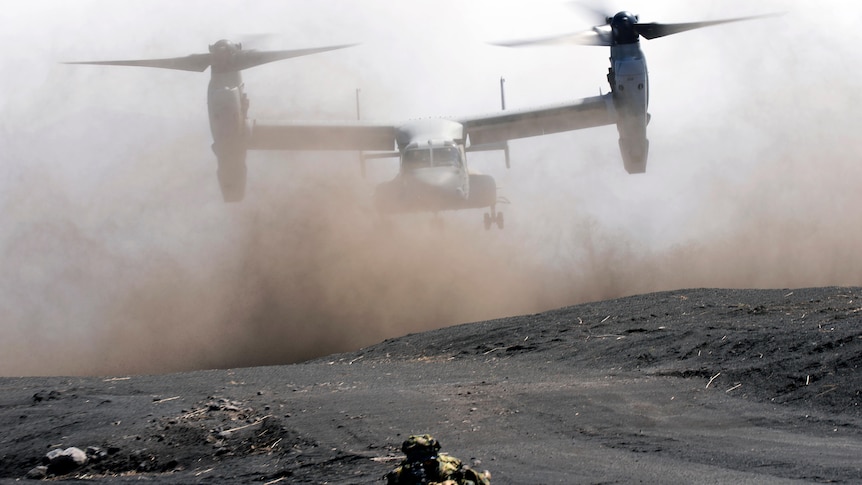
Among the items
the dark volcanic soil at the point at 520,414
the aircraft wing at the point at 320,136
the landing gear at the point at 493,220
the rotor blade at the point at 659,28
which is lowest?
the dark volcanic soil at the point at 520,414

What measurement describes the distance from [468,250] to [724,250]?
6.23 meters

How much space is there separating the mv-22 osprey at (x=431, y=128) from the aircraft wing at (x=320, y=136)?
23mm

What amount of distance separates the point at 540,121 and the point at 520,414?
16355mm

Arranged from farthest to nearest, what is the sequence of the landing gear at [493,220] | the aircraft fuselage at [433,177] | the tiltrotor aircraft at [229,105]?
the landing gear at [493,220] → the tiltrotor aircraft at [229,105] → the aircraft fuselage at [433,177]

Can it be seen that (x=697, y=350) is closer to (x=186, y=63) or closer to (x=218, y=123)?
(x=218, y=123)

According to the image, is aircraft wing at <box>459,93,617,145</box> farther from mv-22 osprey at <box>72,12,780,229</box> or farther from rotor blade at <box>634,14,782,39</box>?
rotor blade at <box>634,14,782,39</box>

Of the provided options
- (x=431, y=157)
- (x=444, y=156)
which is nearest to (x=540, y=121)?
(x=444, y=156)

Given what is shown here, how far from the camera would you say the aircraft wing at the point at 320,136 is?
2258 centimetres

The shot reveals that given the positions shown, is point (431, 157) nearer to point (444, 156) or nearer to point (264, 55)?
point (444, 156)

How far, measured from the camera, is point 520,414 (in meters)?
7.84

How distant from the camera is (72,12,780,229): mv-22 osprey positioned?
70.0ft

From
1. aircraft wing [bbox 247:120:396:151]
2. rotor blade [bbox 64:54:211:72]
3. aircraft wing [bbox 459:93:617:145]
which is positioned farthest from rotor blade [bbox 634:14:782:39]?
rotor blade [bbox 64:54:211:72]

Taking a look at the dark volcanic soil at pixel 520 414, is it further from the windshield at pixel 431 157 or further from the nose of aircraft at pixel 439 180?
the windshield at pixel 431 157

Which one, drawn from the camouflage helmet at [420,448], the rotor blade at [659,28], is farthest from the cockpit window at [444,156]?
the camouflage helmet at [420,448]
